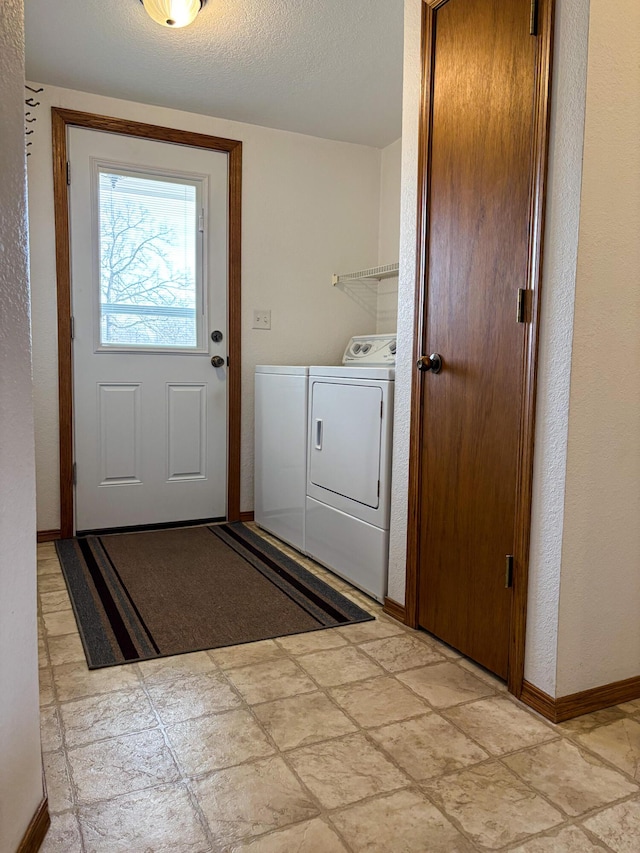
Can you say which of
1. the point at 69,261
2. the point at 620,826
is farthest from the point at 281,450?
the point at 620,826

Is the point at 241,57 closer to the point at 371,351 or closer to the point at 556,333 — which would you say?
the point at 371,351

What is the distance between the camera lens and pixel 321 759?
146 centimetres

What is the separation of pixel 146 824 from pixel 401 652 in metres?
0.99

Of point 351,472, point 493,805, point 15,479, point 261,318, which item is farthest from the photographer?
point 261,318

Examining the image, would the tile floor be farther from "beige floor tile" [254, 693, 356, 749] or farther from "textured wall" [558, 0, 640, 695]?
"textured wall" [558, 0, 640, 695]

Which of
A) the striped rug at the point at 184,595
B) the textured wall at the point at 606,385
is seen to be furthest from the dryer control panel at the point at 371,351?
the textured wall at the point at 606,385

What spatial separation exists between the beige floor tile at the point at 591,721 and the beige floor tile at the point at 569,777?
8cm

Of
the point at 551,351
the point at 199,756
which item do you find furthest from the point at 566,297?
the point at 199,756

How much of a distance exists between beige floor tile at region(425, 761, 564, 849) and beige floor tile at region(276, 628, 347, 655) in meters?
0.72

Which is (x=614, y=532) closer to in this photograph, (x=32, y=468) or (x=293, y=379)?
(x=32, y=468)

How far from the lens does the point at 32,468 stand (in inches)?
46.1

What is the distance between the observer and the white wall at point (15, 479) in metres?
1.03

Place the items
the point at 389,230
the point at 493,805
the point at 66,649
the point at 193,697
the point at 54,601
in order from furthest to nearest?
1. the point at 389,230
2. the point at 54,601
3. the point at 66,649
4. the point at 193,697
5. the point at 493,805

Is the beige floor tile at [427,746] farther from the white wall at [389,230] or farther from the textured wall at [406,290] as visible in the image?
the white wall at [389,230]
